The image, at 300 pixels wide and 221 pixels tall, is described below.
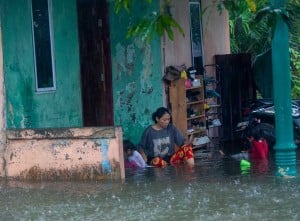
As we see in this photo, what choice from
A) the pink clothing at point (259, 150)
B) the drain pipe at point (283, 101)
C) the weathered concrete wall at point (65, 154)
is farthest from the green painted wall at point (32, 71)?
the drain pipe at point (283, 101)

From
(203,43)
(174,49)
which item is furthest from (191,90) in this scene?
(203,43)

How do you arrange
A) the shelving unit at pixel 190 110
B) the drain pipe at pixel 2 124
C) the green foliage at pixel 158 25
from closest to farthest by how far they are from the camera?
1. the green foliage at pixel 158 25
2. the drain pipe at pixel 2 124
3. the shelving unit at pixel 190 110

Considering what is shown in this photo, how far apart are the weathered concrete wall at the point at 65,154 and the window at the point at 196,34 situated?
17.4ft

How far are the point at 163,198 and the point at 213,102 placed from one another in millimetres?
7038

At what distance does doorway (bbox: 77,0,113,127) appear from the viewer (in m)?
14.1

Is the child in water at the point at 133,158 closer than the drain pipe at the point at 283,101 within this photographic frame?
No

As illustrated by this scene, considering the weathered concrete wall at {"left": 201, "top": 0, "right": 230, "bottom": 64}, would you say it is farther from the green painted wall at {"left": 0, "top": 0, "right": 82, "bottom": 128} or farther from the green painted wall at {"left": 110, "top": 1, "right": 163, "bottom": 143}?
the green painted wall at {"left": 0, "top": 0, "right": 82, "bottom": 128}

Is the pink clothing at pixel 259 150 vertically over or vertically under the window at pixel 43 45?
under

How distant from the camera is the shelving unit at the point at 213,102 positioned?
632 inches

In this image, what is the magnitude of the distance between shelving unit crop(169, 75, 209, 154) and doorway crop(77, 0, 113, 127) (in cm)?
108

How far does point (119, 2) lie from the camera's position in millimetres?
8766

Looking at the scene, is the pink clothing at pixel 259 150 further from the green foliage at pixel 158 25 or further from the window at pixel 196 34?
the green foliage at pixel 158 25

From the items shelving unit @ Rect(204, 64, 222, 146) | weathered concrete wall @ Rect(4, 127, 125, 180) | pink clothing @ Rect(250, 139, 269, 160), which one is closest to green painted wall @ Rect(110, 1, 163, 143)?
pink clothing @ Rect(250, 139, 269, 160)

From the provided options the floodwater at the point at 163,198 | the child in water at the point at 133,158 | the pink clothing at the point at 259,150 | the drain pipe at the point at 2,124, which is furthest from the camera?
the pink clothing at the point at 259,150
